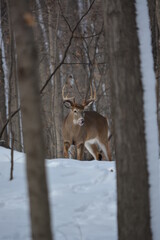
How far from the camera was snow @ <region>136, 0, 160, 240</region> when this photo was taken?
2.74 metres

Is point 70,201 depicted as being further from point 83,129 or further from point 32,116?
point 83,129

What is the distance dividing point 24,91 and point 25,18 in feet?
1.02

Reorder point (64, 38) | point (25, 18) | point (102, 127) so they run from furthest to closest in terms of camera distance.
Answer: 1. point (64, 38)
2. point (102, 127)
3. point (25, 18)

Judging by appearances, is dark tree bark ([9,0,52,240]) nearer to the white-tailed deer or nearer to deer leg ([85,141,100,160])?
the white-tailed deer

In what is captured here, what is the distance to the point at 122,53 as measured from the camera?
270cm

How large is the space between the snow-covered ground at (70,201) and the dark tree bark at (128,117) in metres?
0.77

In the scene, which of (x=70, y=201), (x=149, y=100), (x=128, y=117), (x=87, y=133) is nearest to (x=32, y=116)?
(x=128, y=117)

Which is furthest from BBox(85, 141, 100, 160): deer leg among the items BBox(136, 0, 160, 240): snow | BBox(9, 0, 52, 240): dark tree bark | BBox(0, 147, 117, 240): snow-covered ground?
BBox(9, 0, 52, 240): dark tree bark

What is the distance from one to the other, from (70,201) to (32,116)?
3100mm

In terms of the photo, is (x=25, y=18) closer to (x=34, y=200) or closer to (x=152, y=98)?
(x=34, y=200)

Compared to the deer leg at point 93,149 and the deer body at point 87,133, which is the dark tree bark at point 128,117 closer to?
the deer body at point 87,133

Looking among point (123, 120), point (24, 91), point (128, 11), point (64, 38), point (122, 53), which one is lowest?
point (123, 120)

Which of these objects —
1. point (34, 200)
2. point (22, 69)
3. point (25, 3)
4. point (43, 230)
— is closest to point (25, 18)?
point (25, 3)

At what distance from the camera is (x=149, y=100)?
109 inches
